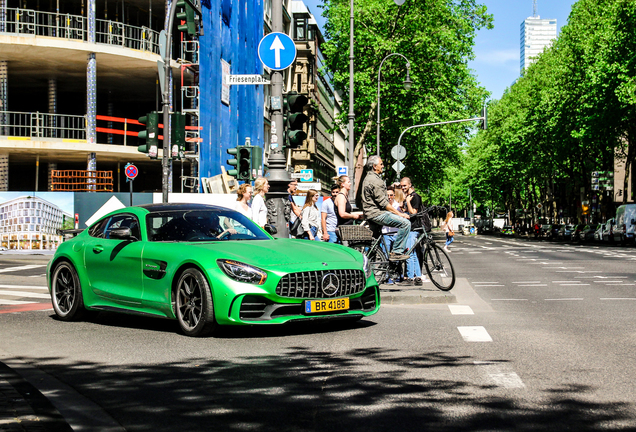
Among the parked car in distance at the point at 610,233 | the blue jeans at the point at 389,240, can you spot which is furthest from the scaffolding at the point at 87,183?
the parked car in distance at the point at 610,233

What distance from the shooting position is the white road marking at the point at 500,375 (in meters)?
5.55

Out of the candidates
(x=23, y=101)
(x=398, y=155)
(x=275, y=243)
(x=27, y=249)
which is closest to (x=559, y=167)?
(x=398, y=155)

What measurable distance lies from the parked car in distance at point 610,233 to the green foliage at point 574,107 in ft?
12.8

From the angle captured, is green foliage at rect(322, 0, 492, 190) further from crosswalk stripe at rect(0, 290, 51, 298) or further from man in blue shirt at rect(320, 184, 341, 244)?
crosswalk stripe at rect(0, 290, 51, 298)

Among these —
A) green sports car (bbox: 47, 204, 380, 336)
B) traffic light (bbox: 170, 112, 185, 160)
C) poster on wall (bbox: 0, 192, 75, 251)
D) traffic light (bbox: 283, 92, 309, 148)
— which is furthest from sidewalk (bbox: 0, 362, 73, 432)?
poster on wall (bbox: 0, 192, 75, 251)

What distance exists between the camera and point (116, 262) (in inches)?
352

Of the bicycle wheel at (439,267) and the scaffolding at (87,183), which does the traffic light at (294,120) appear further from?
the scaffolding at (87,183)

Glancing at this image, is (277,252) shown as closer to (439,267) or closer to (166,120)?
(439,267)

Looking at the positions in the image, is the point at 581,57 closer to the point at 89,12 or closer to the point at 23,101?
the point at 89,12

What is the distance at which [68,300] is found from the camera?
31.4 ft

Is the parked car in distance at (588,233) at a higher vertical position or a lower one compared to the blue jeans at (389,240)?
lower

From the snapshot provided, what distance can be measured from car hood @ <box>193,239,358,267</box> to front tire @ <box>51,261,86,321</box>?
1.94 metres

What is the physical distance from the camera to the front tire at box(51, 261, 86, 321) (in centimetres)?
941

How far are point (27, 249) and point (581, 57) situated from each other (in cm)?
3329
